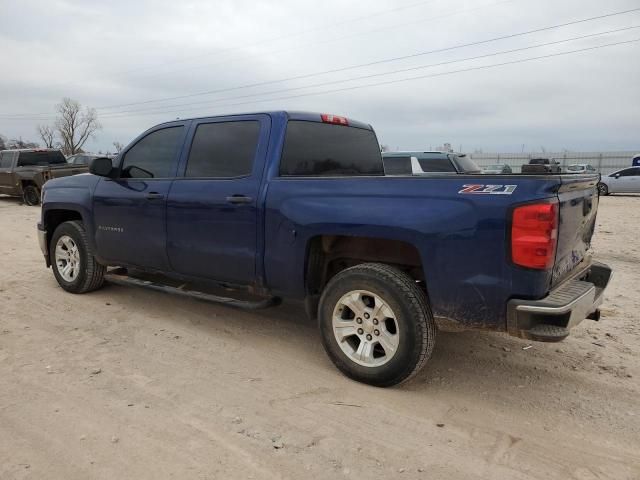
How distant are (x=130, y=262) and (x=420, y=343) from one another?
3194 millimetres

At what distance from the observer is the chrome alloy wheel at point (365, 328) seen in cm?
342

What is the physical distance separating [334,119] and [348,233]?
157 centimetres

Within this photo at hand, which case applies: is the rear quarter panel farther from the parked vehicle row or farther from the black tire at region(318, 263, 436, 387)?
the parked vehicle row

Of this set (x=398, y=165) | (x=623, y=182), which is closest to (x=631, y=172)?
(x=623, y=182)

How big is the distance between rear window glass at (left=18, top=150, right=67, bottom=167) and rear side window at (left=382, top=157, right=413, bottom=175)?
11.9 metres

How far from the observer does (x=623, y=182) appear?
76.2 ft

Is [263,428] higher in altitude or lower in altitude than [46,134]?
lower

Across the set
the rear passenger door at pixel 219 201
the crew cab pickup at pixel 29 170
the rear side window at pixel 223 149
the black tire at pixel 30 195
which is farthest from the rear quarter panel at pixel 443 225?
the black tire at pixel 30 195

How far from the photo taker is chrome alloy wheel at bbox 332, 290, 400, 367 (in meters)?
3.42

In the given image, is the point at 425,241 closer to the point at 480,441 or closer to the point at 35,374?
the point at 480,441

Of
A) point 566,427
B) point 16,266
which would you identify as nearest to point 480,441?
point 566,427

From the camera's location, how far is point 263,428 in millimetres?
2975

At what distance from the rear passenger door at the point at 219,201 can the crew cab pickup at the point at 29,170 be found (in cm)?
1303

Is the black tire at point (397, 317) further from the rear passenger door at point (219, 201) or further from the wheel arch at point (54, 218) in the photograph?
the wheel arch at point (54, 218)
